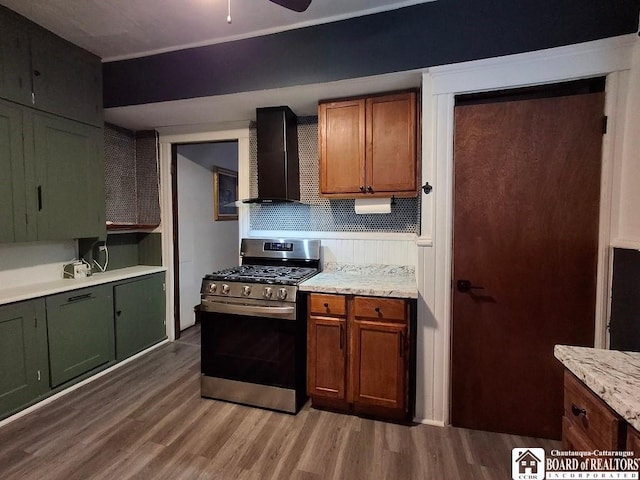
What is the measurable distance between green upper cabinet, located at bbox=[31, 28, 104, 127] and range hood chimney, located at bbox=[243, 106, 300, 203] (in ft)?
4.57

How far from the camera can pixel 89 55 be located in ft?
8.38

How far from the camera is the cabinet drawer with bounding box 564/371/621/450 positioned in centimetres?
82

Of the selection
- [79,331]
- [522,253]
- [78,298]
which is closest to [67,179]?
[78,298]

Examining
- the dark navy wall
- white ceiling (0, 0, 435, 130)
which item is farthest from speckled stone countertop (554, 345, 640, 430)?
white ceiling (0, 0, 435, 130)

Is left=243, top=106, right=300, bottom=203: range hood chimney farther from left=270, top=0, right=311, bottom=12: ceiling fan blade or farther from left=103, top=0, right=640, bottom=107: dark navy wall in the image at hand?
left=270, top=0, right=311, bottom=12: ceiling fan blade

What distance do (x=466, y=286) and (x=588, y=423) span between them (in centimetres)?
108

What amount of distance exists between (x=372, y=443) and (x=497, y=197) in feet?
5.52

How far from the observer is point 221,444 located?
1.86m

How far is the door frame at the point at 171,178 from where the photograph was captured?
2.98 metres

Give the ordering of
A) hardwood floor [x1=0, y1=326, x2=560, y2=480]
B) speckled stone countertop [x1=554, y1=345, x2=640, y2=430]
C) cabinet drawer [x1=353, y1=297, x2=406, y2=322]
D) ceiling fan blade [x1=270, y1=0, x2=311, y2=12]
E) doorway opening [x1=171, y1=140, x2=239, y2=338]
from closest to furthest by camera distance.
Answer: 1. speckled stone countertop [x1=554, y1=345, x2=640, y2=430]
2. ceiling fan blade [x1=270, y1=0, x2=311, y2=12]
3. hardwood floor [x1=0, y1=326, x2=560, y2=480]
4. cabinet drawer [x1=353, y1=297, x2=406, y2=322]
5. doorway opening [x1=171, y1=140, x2=239, y2=338]

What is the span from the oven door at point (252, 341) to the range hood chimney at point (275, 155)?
0.93m

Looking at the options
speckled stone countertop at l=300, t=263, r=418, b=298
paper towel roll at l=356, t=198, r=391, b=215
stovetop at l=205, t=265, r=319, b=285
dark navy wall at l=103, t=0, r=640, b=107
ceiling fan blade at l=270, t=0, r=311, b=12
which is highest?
dark navy wall at l=103, t=0, r=640, b=107

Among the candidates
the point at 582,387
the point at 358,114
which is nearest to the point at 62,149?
the point at 358,114

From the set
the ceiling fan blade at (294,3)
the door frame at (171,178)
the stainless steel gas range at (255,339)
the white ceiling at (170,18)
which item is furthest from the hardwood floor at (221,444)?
the white ceiling at (170,18)
